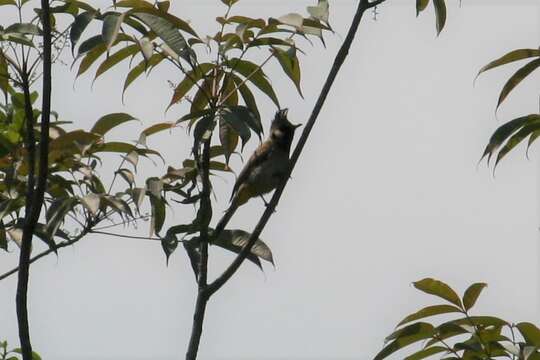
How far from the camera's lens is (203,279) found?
3094 mm

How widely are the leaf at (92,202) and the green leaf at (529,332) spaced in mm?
1344

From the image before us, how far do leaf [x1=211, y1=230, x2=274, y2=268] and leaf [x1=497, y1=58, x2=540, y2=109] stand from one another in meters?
0.96

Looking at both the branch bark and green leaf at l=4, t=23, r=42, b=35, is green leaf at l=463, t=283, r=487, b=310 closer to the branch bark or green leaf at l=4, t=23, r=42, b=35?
the branch bark

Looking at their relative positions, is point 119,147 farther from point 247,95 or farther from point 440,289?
point 440,289

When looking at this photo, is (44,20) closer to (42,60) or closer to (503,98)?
(42,60)

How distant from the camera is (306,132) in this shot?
3.18m

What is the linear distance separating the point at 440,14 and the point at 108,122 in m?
1.23

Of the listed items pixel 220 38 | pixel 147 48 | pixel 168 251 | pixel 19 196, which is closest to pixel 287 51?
pixel 220 38

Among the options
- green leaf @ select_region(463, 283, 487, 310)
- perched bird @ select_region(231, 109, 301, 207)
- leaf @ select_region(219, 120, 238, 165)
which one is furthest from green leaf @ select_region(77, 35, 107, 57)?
perched bird @ select_region(231, 109, 301, 207)

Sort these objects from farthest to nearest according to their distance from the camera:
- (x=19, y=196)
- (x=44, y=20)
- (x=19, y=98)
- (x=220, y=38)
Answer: (x=19, y=98) → (x=220, y=38) → (x=19, y=196) → (x=44, y=20)

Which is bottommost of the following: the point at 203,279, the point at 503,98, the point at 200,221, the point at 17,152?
the point at 203,279

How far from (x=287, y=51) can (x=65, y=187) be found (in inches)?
34.1

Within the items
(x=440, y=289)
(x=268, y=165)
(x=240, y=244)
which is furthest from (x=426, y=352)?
(x=268, y=165)

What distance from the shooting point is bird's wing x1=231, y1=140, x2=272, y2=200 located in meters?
6.23
